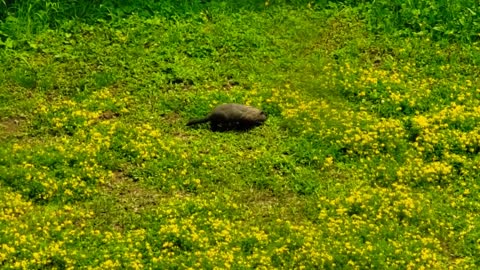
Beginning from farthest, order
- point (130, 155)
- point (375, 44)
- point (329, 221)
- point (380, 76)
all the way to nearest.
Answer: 1. point (375, 44)
2. point (380, 76)
3. point (130, 155)
4. point (329, 221)

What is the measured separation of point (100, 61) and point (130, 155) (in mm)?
2435

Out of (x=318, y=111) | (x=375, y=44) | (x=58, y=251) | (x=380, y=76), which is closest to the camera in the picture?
(x=58, y=251)

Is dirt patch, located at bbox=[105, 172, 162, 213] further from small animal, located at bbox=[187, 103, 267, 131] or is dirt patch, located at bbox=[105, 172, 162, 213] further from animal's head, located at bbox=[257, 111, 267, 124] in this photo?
animal's head, located at bbox=[257, 111, 267, 124]

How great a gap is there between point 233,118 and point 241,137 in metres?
0.27

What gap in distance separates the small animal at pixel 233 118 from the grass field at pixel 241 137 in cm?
13

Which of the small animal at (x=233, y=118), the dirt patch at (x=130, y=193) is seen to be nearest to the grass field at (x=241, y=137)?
the dirt patch at (x=130, y=193)

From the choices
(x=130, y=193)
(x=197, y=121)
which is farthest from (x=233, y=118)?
(x=130, y=193)

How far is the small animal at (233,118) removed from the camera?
10547 mm

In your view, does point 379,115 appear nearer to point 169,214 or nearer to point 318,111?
point 318,111

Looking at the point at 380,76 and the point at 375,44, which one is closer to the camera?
the point at 380,76

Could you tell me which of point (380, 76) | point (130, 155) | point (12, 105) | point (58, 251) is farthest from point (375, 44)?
point (58, 251)

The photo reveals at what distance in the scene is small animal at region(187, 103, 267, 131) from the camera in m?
10.5

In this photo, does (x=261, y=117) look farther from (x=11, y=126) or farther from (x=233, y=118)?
(x=11, y=126)

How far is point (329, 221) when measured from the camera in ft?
29.5
